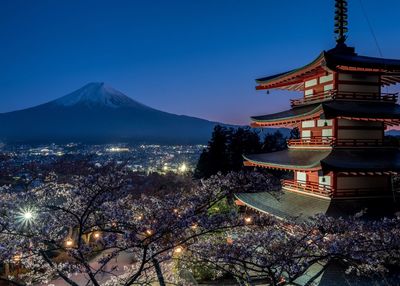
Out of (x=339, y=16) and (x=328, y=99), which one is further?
(x=339, y=16)

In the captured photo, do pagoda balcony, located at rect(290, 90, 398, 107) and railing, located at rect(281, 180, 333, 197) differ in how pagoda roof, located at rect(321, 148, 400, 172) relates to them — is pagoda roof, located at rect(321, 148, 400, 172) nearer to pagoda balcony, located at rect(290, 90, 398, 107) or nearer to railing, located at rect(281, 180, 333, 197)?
railing, located at rect(281, 180, 333, 197)

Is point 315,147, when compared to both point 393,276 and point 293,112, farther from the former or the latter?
point 393,276

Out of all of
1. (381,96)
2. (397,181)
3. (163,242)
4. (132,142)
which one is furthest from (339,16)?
(132,142)

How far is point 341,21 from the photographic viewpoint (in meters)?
14.5

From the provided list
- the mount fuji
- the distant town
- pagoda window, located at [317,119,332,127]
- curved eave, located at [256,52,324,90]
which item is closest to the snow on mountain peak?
the mount fuji

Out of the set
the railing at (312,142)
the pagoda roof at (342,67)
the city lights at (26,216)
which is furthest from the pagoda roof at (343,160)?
the city lights at (26,216)

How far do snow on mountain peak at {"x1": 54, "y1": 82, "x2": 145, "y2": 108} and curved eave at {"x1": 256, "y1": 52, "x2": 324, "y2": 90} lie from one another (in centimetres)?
10709

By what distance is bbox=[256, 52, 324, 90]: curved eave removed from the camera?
12.7 meters

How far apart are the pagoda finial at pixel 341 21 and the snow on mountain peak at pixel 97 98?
4298 inches

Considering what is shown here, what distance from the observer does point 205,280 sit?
590 inches

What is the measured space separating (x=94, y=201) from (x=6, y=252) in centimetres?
197

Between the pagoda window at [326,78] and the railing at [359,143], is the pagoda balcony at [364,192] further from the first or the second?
the pagoda window at [326,78]

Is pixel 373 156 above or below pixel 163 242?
above

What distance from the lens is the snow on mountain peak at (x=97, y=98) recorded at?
119994mm
